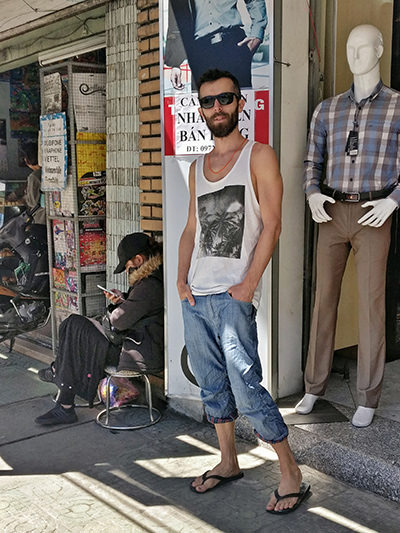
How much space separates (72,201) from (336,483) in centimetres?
321

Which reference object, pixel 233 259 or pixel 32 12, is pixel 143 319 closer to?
pixel 233 259

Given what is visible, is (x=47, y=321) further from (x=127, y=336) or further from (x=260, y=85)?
(x=260, y=85)

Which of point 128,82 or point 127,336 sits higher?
point 128,82

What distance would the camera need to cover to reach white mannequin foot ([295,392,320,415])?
4.11 m

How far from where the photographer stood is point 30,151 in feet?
24.0

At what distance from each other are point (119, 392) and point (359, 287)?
1.92m

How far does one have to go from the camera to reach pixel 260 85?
4.01m

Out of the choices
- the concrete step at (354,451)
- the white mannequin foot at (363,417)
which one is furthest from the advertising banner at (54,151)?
the white mannequin foot at (363,417)

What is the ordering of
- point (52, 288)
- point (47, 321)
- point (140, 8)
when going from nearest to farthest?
point (140, 8), point (52, 288), point (47, 321)

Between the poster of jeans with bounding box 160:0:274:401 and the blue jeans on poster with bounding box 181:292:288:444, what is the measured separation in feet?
3.10

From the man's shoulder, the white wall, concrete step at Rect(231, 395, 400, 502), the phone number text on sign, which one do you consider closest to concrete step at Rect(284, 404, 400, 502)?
concrete step at Rect(231, 395, 400, 502)

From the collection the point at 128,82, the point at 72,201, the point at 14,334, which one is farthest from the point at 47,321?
the point at 128,82

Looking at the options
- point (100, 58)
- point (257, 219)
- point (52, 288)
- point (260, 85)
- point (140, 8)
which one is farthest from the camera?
point (52, 288)

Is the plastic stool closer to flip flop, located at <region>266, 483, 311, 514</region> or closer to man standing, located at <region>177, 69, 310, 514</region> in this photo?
man standing, located at <region>177, 69, 310, 514</region>
